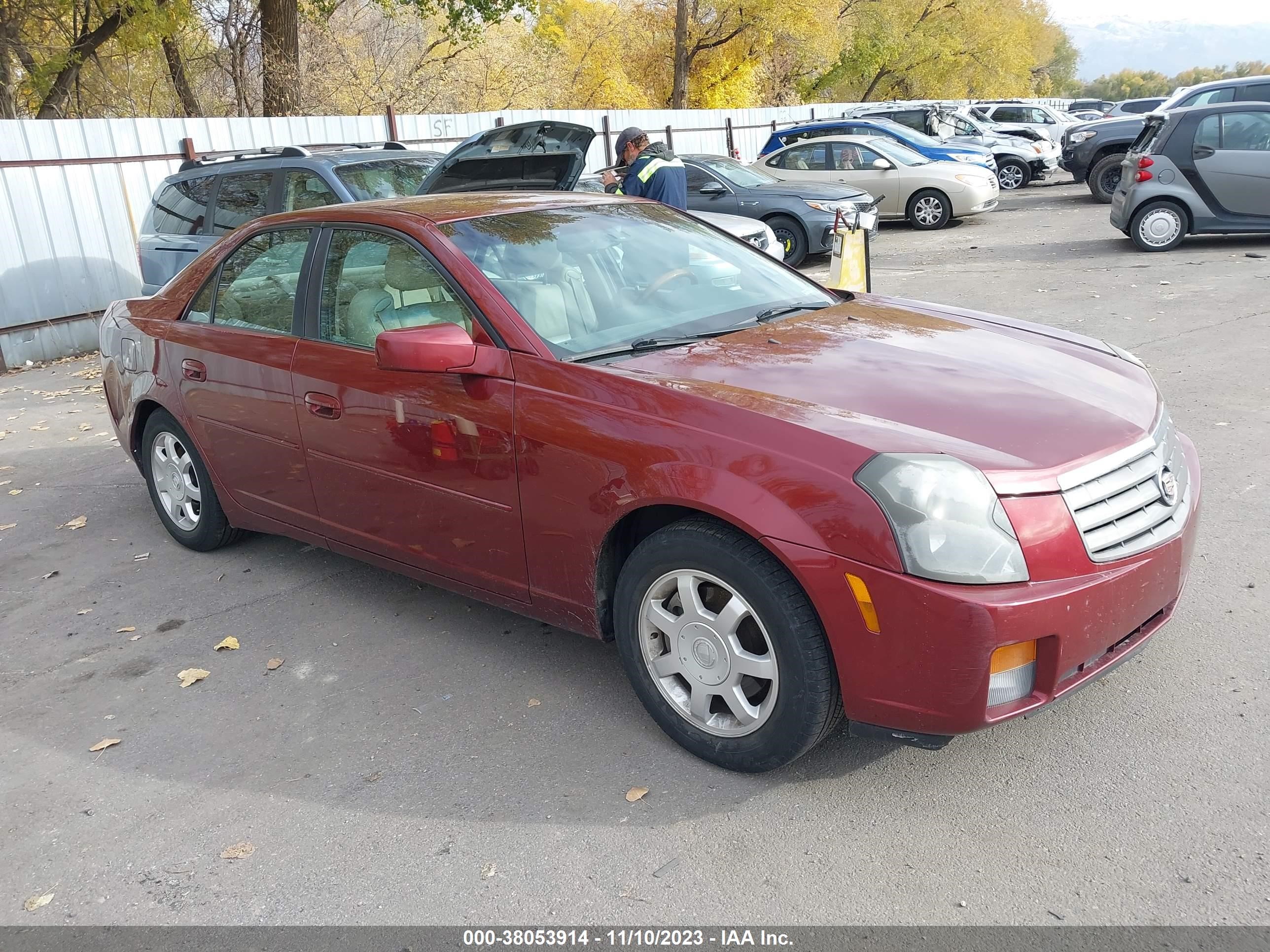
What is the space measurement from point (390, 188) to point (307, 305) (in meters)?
5.34

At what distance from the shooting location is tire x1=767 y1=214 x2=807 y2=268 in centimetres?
1391

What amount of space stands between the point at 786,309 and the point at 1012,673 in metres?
1.92

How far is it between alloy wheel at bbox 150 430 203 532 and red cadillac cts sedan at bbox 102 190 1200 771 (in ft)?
0.95

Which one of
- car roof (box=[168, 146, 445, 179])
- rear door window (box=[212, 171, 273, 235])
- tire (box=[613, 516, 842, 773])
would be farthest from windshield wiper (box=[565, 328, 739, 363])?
rear door window (box=[212, 171, 273, 235])

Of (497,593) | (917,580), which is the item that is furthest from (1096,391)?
(497,593)

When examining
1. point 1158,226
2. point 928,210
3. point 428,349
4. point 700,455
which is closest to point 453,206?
point 428,349

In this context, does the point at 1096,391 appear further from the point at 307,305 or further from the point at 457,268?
the point at 307,305

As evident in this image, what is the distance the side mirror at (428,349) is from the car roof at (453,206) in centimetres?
70

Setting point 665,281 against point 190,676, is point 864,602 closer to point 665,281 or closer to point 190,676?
point 665,281

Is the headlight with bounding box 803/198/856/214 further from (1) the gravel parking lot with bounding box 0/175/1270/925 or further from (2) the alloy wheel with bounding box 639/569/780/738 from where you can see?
(2) the alloy wheel with bounding box 639/569/780/738

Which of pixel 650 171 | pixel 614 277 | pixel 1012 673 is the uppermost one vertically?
pixel 650 171

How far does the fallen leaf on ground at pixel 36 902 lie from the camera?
2895 mm

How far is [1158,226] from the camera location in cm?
1285

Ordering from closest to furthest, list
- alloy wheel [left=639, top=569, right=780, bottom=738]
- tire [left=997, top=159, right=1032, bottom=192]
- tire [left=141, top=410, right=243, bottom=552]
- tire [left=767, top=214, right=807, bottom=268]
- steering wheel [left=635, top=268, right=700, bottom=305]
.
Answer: alloy wheel [left=639, top=569, right=780, bottom=738] → steering wheel [left=635, top=268, right=700, bottom=305] → tire [left=141, top=410, right=243, bottom=552] → tire [left=767, top=214, right=807, bottom=268] → tire [left=997, top=159, right=1032, bottom=192]
